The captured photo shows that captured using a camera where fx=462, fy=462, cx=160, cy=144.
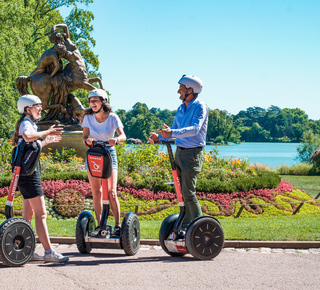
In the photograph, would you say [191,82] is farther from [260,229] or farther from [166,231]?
[260,229]

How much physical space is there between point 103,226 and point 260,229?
301 cm

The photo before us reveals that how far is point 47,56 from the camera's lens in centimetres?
1462

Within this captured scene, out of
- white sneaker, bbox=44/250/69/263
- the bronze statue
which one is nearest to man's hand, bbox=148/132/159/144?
white sneaker, bbox=44/250/69/263

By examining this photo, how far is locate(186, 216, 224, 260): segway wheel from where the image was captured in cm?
535

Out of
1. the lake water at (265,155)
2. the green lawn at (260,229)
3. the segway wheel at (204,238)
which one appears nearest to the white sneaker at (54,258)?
the segway wheel at (204,238)

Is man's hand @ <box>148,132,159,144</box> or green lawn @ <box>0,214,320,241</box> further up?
man's hand @ <box>148,132,159,144</box>

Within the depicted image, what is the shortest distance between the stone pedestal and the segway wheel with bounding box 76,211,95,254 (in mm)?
8671

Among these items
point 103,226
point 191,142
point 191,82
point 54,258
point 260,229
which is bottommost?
point 260,229

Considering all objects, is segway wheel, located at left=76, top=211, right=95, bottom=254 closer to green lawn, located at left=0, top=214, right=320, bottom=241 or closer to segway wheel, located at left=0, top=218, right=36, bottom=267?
segway wheel, located at left=0, top=218, right=36, bottom=267

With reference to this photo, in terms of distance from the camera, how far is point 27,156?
17.0 feet

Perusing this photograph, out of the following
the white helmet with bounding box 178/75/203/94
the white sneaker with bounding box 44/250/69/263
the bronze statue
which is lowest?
the white sneaker with bounding box 44/250/69/263

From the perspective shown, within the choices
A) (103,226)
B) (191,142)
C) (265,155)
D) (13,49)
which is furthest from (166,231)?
(265,155)

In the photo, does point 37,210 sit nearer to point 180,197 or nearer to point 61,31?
point 180,197

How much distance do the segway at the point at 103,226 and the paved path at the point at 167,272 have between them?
0.51 feet
